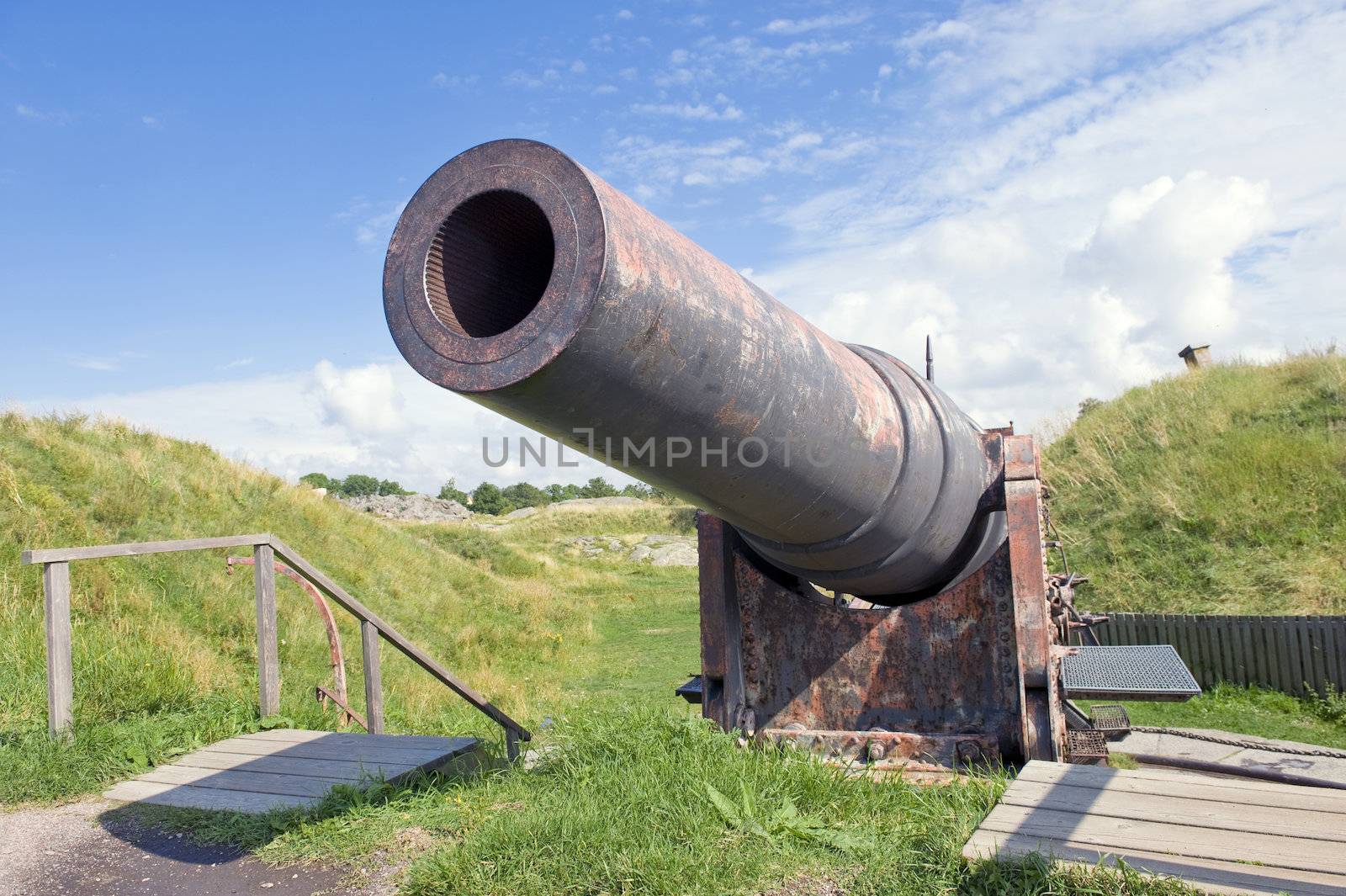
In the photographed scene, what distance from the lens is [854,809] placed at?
11.1 ft

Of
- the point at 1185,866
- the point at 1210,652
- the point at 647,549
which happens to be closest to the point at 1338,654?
the point at 1210,652

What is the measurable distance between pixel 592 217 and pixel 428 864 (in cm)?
209

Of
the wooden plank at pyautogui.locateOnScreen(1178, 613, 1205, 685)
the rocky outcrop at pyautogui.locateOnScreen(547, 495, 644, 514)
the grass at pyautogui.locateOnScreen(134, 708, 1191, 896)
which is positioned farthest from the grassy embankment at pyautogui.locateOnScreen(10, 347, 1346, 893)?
the rocky outcrop at pyautogui.locateOnScreen(547, 495, 644, 514)

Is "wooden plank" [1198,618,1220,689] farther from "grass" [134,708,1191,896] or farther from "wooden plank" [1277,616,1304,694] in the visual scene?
"grass" [134,708,1191,896]

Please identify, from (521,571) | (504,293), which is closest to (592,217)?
(504,293)

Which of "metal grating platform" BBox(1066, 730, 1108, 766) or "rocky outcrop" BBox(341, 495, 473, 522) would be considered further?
"rocky outcrop" BBox(341, 495, 473, 522)

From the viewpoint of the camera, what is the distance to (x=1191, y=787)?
2996 mm

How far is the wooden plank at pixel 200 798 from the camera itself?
389cm

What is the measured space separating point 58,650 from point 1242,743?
26.1 ft

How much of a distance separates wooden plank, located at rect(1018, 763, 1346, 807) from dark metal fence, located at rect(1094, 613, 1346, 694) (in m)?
6.41

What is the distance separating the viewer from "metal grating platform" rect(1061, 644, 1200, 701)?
3.76 m

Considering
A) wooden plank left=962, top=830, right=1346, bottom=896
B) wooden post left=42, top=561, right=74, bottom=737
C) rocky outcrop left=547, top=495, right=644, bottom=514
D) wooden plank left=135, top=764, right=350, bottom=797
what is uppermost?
rocky outcrop left=547, top=495, right=644, bottom=514

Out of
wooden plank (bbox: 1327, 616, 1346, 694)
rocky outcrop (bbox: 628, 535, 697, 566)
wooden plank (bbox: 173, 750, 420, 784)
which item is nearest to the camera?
wooden plank (bbox: 173, 750, 420, 784)

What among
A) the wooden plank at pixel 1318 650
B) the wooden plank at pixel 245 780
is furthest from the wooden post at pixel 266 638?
the wooden plank at pixel 1318 650
